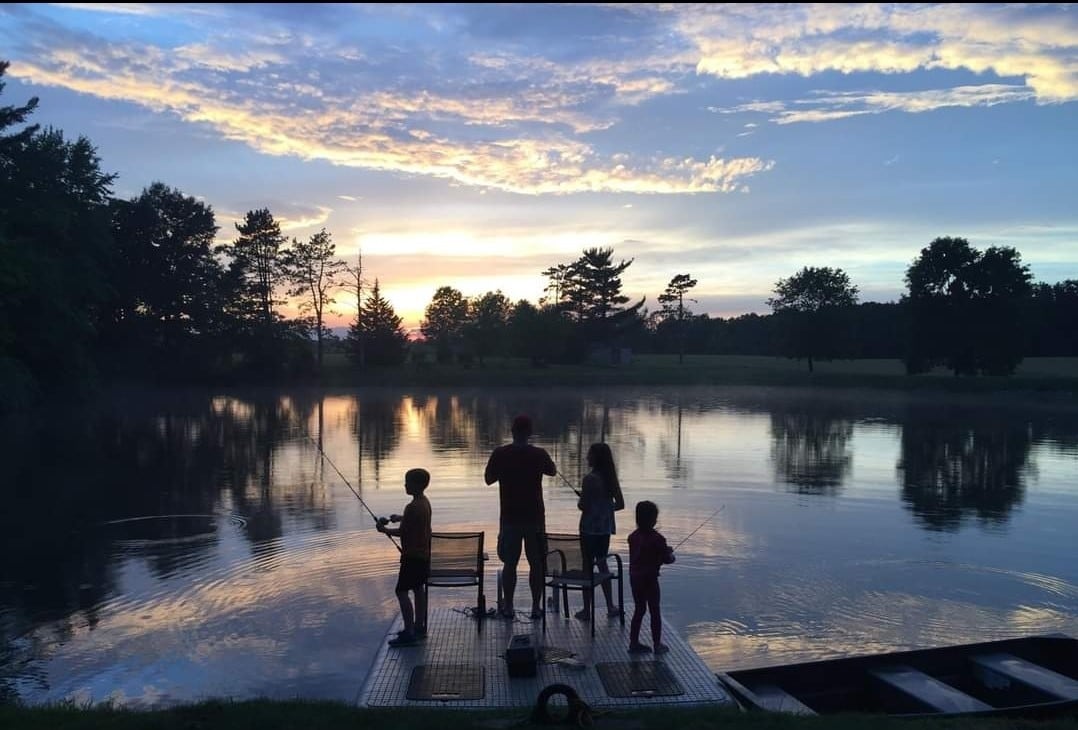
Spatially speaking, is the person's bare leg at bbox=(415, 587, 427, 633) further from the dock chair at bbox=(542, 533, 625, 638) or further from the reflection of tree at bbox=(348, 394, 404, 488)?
the reflection of tree at bbox=(348, 394, 404, 488)

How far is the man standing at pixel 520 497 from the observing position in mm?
8008

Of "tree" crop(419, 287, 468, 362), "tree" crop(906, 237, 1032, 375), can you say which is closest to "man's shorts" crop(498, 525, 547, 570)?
"tree" crop(906, 237, 1032, 375)

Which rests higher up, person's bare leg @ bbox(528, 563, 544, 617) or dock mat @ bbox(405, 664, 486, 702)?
person's bare leg @ bbox(528, 563, 544, 617)

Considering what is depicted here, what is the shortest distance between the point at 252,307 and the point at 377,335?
11.4m

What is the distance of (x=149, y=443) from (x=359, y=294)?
53.6 meters

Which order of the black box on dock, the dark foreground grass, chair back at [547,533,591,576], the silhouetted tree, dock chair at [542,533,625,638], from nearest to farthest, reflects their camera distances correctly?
the dark foreground grass → the black box on dock → dock chair at [542,533,625,638] → chair back at [547,533,591,576] → the silhouetted tree

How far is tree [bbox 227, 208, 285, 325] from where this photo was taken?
73.6 m

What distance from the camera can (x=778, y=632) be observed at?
8.70 metres

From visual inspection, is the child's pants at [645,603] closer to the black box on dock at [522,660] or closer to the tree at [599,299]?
the black box on dock at [522,660]

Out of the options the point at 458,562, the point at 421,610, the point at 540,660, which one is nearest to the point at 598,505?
the point at 458,562

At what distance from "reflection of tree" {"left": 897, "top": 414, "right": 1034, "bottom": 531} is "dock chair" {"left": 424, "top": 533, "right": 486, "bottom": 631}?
30.1 ft

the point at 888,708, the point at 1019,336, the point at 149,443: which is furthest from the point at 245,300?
the point at 888,708

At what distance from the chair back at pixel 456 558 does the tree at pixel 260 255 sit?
68.4 meters

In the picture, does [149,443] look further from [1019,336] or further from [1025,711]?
[1019,336]
